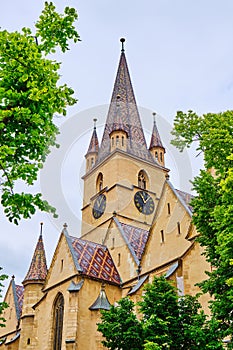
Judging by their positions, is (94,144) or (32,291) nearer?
(32,291)

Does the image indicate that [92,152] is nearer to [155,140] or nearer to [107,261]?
[155,140]

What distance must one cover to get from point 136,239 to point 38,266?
692cm

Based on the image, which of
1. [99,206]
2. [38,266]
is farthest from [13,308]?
[99,206]

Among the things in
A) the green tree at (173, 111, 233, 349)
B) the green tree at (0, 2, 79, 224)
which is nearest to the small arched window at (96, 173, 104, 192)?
the green tree at (173, 111, 233, 349)

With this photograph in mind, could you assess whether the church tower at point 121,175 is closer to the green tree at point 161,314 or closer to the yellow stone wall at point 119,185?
the yellow stone wall at point 119,185

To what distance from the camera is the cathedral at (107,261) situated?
2125 cm

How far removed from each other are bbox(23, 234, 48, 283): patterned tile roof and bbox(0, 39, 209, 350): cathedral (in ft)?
0.22

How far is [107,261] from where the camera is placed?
86.7 feet

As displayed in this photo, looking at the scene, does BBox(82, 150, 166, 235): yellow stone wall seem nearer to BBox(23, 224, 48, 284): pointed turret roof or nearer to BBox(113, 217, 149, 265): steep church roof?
BBox(113, 217, 149, 265): steep church roof

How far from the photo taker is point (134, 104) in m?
45.9

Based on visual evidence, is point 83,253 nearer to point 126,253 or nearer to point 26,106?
point 126,253

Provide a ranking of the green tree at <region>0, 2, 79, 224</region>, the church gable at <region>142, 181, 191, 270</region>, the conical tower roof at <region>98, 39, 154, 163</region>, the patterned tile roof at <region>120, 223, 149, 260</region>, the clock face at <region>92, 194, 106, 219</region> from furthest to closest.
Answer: the conical tower roof at <region>98, 39, 154, 163</region>, the clock face at <region>92, 194, 106, 219</region>, the patterned tile roof at <region>120, 223, 149, 260</region>, the church gable at <region>142, 181, 191, 270</region>, the green tree at <region>0, 2, 79, 224</region>

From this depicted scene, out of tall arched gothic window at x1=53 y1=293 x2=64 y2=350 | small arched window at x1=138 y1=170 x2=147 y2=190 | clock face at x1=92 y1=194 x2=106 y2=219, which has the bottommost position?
tall arched gothic window at x1=53 y1=293 x2=64 y2=350

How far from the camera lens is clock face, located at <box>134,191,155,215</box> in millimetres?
36000
